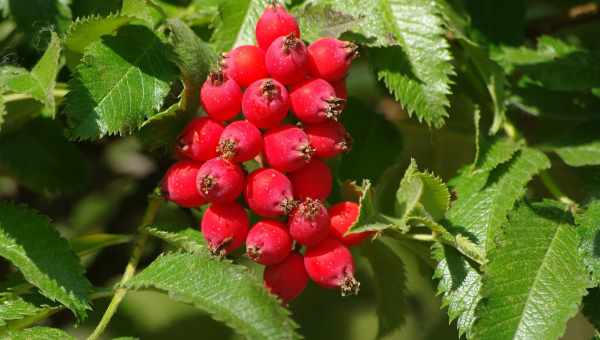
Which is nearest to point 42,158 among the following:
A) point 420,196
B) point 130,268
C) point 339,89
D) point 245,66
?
point 130,268

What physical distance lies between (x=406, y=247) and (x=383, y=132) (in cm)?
35

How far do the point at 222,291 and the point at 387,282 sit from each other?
56 centimetres

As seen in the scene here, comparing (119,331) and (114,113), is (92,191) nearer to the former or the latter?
(119,331)

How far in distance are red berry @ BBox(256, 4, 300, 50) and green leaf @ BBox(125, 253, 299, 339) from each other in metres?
0.43

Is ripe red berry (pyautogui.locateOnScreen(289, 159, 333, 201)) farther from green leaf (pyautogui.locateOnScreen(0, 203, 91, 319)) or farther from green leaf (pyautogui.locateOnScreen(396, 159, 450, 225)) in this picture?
green leaf (pyautogui.locateOnScreen(0, 203, 91, 319))

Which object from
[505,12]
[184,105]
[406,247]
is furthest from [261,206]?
[505,12]

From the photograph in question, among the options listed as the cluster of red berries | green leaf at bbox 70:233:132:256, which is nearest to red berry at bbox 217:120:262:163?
the cluster of red berries

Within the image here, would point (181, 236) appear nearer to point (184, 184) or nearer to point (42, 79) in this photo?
point (184, 184)

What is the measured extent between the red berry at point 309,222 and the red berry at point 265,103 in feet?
0.54

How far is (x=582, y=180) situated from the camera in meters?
1.88

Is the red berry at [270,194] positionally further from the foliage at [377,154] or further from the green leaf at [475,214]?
the green leaf at [475,214]

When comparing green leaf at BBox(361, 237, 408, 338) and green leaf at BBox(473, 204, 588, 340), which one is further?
green leaf at BBox(361, 237, 408, 338)

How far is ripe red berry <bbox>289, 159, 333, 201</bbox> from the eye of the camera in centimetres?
156

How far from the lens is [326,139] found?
61.2 inches
